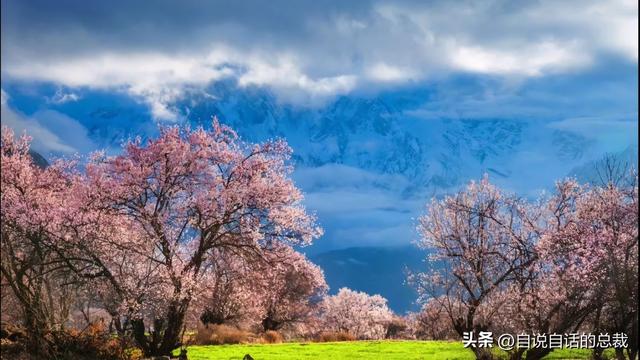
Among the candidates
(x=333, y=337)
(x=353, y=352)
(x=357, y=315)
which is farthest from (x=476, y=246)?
(x=357, y=315)

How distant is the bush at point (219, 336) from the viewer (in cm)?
4818

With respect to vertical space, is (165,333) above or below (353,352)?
above

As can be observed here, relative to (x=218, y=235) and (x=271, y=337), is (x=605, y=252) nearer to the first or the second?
(x=218, y=235)

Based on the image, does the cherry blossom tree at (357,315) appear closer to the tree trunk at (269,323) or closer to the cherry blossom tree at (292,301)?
the cherry blossom tree at (292,301)

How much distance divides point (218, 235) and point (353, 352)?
45.3ft

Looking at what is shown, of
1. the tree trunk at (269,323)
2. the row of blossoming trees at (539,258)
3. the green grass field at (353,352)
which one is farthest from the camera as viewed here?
the tree trunk at (269,323)

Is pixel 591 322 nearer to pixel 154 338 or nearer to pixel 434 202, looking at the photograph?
pixel 434 202

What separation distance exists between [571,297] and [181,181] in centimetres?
1801

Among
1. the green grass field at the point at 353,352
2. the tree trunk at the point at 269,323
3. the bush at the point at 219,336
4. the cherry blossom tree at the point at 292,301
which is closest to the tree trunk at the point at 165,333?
the green grass field at the point at 353,352

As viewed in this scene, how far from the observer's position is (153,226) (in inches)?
1150

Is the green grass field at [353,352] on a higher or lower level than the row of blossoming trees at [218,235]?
lower

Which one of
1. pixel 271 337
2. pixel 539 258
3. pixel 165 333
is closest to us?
pixel 539 258

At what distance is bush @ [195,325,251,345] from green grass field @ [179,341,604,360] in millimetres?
6178

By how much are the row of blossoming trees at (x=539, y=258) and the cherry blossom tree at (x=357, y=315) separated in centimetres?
6900
